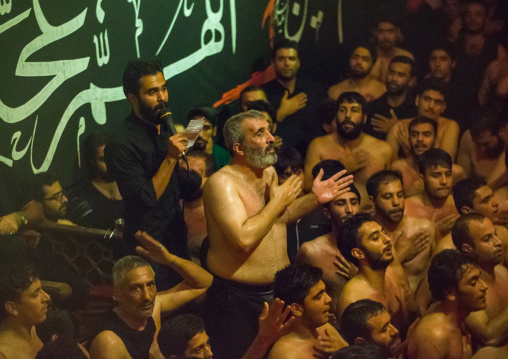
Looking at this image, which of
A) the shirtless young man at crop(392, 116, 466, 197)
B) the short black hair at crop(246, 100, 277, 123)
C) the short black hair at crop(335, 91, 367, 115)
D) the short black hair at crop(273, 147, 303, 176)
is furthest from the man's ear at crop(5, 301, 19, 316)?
the shirtless young man at crop(392, 116, 466, 197)

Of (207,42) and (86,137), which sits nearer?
(86,137)

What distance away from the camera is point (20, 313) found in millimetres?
3559

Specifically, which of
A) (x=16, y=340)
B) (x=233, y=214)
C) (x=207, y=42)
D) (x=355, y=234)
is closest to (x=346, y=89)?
(x=207, y=42)

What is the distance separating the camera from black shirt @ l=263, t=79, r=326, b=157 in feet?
17.2

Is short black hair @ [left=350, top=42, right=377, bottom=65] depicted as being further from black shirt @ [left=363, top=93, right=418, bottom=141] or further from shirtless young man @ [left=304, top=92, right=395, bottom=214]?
shirtless young man @ [left=304, top=92, right=395, bottom=214]

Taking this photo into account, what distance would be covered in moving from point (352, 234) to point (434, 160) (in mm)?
906

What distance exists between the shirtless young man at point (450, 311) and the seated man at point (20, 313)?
1.67m

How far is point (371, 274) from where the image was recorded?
4.07m

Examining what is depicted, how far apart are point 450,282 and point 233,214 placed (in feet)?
3.51

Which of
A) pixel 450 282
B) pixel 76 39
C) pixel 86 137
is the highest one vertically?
pixel 76 39

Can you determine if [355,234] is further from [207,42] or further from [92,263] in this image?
[207,42]

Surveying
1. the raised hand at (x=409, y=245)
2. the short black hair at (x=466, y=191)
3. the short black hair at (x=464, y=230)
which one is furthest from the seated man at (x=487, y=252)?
the short black hair at (x=466, y=191)

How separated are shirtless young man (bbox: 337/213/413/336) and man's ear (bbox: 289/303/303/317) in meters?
0.35

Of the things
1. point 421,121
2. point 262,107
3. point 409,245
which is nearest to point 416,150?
point 421,121
